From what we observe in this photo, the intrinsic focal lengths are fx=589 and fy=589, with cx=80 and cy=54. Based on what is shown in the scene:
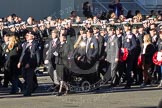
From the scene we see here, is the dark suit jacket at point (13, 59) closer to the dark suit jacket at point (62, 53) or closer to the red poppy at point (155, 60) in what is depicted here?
the dark suit jacket at point (62, 53)

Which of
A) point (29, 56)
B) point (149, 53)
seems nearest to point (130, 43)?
point (149, 53)

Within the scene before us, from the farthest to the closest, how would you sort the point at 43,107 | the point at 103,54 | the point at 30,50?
the point at 103,54 < the point at 30,50 < the point at 43,107

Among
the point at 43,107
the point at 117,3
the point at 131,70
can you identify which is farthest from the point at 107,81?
the point at 117,3

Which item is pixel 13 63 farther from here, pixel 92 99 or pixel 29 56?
pixel 92 99

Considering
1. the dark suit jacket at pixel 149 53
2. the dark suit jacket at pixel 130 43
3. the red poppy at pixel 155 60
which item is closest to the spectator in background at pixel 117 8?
the dark suit jacket at pixel 149 53

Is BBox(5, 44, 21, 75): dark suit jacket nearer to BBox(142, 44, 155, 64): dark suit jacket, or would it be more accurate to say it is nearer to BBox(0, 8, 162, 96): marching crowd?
BBox(0, 8, 162, 96): marching crowd

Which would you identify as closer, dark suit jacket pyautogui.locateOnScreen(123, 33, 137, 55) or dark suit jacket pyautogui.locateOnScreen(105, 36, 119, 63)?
dark suit jacket pyautogui.locateOnScreen(105, 36, 119, 63)

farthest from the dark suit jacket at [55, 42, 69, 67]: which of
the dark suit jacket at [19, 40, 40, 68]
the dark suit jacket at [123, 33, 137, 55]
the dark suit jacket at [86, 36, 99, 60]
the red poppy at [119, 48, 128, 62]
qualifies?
the dark suit jacket at [123, 33, 137, 55]

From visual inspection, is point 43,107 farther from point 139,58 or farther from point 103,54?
point 139,58

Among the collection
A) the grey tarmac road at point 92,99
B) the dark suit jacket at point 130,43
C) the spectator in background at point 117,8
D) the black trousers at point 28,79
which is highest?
the spectator in background at point 117,8

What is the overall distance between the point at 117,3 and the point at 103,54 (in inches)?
470

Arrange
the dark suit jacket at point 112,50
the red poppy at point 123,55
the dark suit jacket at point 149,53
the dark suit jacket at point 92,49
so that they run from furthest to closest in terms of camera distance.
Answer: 1. the dark suit jacket at point 149,53
2. the red poppy at point 123,55
3. the dark suit jacket at point 112,50
4. the dark suit jacket at point 92,49

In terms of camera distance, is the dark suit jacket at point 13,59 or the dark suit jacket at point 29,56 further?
the dark suit jacket at point 13,59

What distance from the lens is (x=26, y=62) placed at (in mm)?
15617
